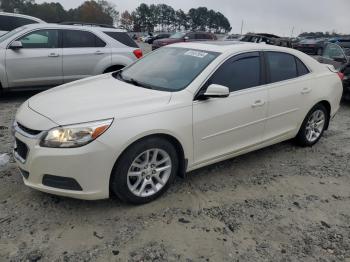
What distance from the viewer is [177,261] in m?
2.75

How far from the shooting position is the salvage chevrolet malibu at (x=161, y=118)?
3.01 m

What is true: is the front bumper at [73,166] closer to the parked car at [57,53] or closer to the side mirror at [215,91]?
the side mirror at [215,91]

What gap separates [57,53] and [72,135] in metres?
4.94

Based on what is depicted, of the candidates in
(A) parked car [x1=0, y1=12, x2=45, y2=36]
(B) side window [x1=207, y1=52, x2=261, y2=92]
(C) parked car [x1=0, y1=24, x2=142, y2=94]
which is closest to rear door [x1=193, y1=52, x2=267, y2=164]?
(B) side window [x1=207, y1=52, x2=261, y2=92]

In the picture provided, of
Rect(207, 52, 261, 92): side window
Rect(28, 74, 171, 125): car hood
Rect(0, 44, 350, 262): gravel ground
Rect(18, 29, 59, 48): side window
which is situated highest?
Rect(18, 29, 59, 48): side window

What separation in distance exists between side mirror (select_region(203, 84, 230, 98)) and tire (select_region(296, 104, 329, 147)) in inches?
76.3

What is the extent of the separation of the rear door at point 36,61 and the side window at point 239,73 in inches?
182

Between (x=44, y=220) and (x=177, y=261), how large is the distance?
1.29 meters

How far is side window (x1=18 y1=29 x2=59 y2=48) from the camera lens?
7082mm

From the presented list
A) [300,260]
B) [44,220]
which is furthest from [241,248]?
[44,220]

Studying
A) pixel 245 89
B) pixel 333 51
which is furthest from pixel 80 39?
pixel 333 51

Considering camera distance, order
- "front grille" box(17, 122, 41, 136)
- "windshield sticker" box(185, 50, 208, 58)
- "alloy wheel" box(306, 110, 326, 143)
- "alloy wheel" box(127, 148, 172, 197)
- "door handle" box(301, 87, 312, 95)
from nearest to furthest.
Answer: "front grille" box(17, 122, 41, 136) < "alloy wheel" box(127, 148, 172, 197) < "windshield sticker" box(185, 50, 208, 58) < "door handle" box(301, 87, 312, 95) < "alloy wheel" box(306, 110, 326, 143)

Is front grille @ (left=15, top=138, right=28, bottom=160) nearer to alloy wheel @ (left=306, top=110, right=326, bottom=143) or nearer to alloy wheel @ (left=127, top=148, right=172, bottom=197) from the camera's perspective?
alloy wheel @ (left=127, top=148, right=172, bottom=197)

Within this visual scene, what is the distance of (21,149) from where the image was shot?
10.6 feet
